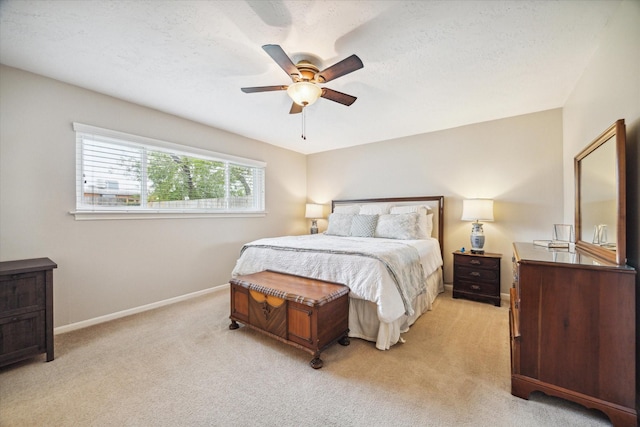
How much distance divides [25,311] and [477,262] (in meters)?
4.45

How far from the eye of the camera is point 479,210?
10.9 feet

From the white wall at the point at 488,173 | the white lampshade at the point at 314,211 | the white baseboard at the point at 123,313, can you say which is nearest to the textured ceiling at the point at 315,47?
the white wall at the point at 488,173

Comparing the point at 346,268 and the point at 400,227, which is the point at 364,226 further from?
the point at 346,268

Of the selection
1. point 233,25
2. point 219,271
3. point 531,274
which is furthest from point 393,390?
point 219,271

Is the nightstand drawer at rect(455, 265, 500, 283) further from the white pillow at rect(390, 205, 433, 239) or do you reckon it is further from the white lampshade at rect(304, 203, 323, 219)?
the white lampshade at rect(304, 203, 323, 219)

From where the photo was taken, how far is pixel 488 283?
3242 millimetres

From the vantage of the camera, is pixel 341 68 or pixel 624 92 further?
pixel 341 68

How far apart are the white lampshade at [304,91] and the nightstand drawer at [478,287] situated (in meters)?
2.97

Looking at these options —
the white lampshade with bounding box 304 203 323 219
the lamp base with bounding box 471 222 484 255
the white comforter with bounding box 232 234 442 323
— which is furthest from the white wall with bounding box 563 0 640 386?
the white lampshade with bounding box 304 203 323 219

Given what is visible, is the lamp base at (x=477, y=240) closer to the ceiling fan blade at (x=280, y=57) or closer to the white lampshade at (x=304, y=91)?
the white lampshade at (x=304, y=91)

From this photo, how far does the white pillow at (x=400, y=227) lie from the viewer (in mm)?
3492

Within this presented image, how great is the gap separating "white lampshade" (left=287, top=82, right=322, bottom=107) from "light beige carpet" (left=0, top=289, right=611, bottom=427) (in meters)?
2.11

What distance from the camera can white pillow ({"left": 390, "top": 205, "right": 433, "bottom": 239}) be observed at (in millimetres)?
3641

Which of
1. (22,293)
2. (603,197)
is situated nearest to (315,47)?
(603,197)
